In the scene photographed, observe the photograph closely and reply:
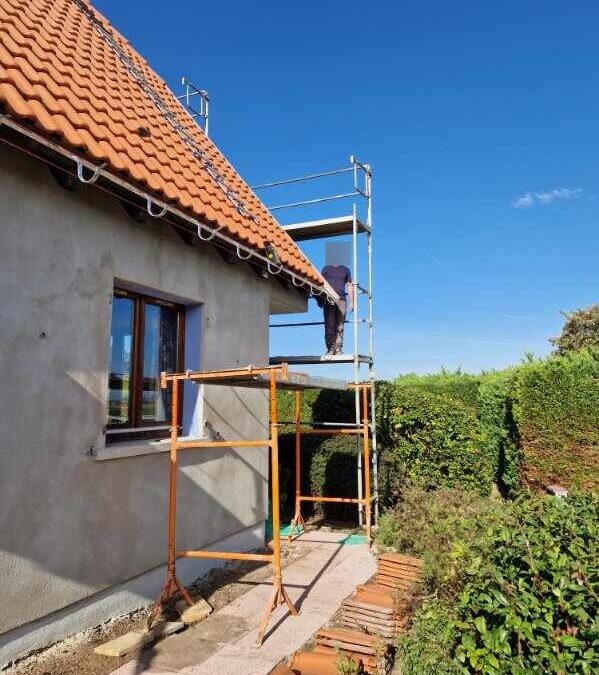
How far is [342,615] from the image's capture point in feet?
15.1

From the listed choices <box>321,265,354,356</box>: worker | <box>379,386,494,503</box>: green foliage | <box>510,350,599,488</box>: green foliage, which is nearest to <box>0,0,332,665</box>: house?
<box>321,265,354,356</box>: worker

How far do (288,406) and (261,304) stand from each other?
7.33 metres

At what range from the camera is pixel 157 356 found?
5.57 metres

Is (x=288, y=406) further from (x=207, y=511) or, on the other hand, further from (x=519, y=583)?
(x=519, y=583)

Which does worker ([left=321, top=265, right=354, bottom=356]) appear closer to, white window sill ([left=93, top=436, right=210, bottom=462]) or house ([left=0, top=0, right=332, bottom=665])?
house ([left=0, top=0, right=332, bottom=665])

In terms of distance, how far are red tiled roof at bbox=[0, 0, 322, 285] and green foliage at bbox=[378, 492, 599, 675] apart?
392 centimetres

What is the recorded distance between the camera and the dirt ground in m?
3.67

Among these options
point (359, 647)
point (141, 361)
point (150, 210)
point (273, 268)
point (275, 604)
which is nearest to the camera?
point (359, 647)

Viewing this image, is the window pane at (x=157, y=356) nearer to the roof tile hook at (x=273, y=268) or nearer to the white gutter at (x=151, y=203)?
the white gutter at (x=151, y=203)

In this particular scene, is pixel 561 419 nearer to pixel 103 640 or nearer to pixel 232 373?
pixel 232 373

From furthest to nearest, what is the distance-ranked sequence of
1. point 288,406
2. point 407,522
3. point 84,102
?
1. point 288,406
2. point 407,522
3. point 84,102

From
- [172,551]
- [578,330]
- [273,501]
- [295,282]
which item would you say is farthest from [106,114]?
[578,330]

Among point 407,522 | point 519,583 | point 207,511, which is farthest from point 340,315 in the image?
point 519,583

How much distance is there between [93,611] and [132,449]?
132cm
